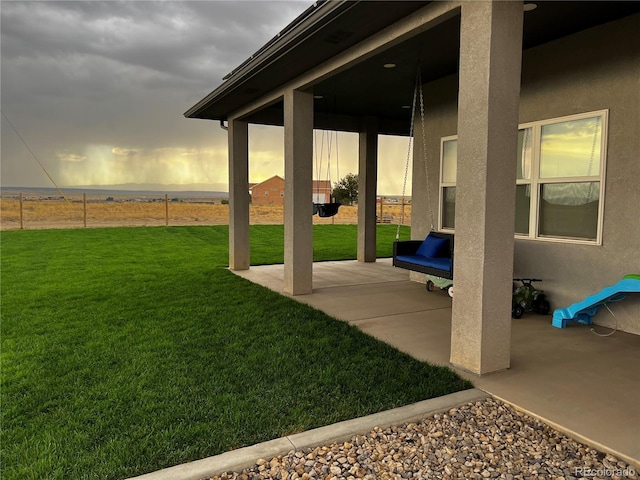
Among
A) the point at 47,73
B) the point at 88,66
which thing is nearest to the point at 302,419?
the point at 47,73

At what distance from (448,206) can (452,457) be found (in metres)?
4.94

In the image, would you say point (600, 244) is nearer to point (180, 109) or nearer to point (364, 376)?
point (364, 376)

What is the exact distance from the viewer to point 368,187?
9969mm

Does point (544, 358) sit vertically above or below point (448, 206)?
below

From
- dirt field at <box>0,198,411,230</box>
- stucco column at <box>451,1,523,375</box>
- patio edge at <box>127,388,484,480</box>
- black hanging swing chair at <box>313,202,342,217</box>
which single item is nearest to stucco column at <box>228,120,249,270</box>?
black hanging swing chair at <box>313,202,342,217</box>

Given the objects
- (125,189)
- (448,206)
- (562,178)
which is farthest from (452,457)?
(125,189)

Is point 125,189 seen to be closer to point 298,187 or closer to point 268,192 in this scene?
point 268,192

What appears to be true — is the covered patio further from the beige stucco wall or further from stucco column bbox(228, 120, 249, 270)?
stucco column bbox(228, 120, 249, 270)

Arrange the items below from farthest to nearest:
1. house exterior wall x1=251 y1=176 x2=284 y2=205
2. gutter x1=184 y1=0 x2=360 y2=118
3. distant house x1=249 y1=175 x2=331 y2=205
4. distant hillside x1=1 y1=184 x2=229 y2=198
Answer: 1. house exterior wall x1=251 y1=176 x2=284 y2=205
2. distant house x1=249 y1=175 x2=331 y2=205
3. distant hillside x1=1 y1=184 x2=229 y2=198
4. gutter x1=184 y1=0 x2=360 y2=118

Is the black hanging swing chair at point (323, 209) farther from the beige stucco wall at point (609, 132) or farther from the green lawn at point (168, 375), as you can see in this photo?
the beige stucco wall at point (609, 132)

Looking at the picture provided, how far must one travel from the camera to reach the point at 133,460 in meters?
2.14

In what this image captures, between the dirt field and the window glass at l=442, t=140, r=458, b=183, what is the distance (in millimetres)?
9733

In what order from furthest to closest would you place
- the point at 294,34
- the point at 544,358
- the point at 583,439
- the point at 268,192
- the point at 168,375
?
the point at 268,192 < the point at 294,34 < the point at 544,358 < the point at 168,375 < the point at 583,439

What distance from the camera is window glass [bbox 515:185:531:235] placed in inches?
210
